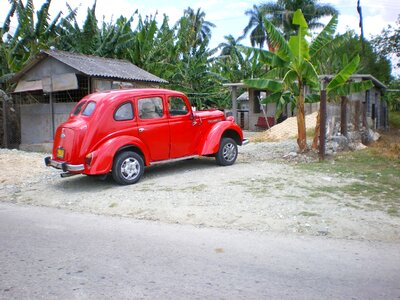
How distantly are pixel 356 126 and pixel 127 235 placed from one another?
10.1m

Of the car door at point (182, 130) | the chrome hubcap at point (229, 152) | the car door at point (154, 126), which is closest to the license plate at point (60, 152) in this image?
the car door at point (154, 126)

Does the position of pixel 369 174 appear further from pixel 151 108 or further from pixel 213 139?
pixel 151 108

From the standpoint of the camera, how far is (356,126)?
13.1m

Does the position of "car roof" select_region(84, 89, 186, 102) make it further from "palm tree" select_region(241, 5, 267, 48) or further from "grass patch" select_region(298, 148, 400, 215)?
"palm tree" select_region(241, 5, 267, 48)

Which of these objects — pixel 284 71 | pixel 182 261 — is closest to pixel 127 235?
pixel 182 261

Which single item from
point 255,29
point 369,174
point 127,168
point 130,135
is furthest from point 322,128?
point 255,29

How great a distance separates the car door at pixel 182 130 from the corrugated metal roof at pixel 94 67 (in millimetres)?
4800

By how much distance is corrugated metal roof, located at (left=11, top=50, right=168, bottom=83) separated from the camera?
13.3m

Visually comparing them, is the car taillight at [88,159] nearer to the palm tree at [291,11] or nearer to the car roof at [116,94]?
the car roof at [116,94]

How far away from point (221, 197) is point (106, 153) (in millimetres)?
2450

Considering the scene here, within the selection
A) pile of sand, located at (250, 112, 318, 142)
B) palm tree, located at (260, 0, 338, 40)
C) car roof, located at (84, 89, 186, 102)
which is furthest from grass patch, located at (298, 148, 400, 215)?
palm tree, located at (260, 0, 338, 40)

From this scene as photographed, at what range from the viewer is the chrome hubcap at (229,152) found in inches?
391

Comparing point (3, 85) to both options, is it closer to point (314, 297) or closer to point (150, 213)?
point (150, 213)

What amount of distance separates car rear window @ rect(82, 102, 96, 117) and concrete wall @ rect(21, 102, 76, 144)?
590cm
